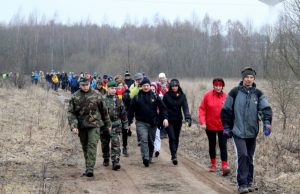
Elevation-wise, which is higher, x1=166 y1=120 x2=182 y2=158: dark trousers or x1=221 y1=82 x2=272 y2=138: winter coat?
x1=221 y1=82 x2=272 y2=138: winter coat

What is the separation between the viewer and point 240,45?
83.0 metres

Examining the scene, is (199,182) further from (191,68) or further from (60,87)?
(191,68)

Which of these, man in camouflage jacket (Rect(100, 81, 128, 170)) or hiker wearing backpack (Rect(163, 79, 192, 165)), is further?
hiker wearing backpack (Rect(163, 79, 192, 165))

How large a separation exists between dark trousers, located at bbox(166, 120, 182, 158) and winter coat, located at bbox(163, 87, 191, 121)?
0.13 meters

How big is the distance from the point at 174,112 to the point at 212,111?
45.2 inches

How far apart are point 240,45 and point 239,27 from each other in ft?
37.5

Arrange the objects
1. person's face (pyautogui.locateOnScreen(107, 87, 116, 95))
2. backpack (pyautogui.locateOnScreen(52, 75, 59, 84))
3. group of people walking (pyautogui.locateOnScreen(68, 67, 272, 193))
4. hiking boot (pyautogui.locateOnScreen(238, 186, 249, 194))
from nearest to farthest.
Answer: hiking boot (pyautogui.locateOnScreen(238, 186, 249, 194)) → group of people walking (pyautogui.locateOnScreen(68, 67, 272, 193)) → person's face (pyautogui.locateOnScreen(107, 87, 116, 95)) → backpack (pyautogui.locateOnScreen(52, 75, 59, 84))

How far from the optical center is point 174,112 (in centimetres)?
1054

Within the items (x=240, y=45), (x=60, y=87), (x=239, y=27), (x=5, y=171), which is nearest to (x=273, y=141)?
(x=5, y=171)

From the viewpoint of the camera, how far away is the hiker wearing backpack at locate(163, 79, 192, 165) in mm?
10461

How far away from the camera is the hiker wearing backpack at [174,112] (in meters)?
10.5

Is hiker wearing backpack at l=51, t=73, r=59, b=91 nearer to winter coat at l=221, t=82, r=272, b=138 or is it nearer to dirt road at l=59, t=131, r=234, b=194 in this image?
dirt road at l=59, t=131, r=234, b=194

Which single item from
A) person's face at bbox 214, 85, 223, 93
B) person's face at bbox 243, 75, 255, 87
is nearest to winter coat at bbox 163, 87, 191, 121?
person's face at bbox 214, 85, 223, 93

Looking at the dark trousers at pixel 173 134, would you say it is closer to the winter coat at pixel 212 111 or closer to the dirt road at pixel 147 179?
the dirt road at pixel 147 179
